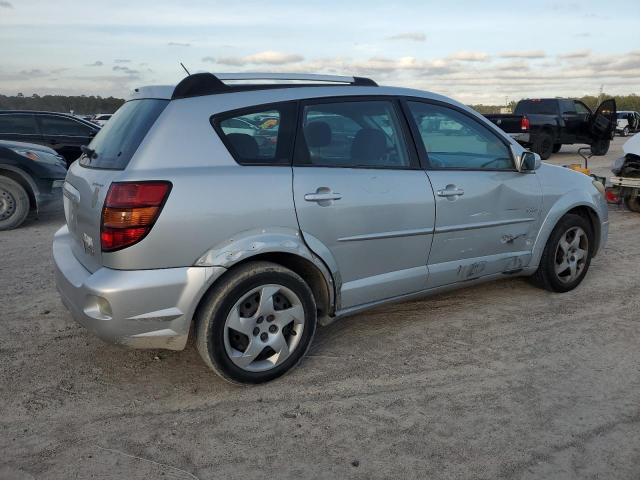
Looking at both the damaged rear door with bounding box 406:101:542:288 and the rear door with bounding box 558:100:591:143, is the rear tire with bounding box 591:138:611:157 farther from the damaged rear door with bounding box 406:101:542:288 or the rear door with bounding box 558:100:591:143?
the damaged rear door with bounding box 406:101:542:288

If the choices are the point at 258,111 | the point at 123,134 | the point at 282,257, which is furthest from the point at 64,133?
the point at 282,257

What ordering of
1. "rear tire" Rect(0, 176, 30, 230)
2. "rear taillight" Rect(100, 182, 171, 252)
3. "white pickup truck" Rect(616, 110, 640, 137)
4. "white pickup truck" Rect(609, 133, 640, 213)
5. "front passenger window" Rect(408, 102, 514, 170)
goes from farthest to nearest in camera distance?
"white pickup truck" Rect(616, 110, 640, 137)
"white pickup truck" Rect(609, 133, 640, 213)
"rear tire" Rect(0, 176, 30, 230)
"front passenger window" Rect(408, 102, 514, 170)
"rear taillight" Rect(100, 182, 171, 252)

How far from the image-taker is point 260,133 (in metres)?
3.39

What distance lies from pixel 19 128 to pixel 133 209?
28.6 ft

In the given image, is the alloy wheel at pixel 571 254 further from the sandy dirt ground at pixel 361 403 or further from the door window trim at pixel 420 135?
the door window trim at pixel 420 135

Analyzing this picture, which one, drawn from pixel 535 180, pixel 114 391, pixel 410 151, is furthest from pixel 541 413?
pixel 114 391

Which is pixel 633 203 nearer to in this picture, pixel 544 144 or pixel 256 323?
pixel 256 323

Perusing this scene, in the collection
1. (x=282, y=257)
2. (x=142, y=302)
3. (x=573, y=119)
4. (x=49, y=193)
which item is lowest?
(x=49, y=193)

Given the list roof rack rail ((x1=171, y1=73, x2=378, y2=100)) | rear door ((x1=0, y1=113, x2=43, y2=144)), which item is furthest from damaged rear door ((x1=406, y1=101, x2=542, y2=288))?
rear door ((x1=0, y1=113, x2=43, y2=144))

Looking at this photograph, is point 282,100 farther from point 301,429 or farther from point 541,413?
point 541,413

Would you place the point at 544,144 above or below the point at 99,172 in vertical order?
below

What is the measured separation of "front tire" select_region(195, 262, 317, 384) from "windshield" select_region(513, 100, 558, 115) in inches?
640

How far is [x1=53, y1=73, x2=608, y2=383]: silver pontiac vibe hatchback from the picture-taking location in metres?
3.01

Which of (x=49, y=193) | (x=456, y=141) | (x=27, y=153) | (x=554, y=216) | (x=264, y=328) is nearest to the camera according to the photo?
(x=264, y=328)
